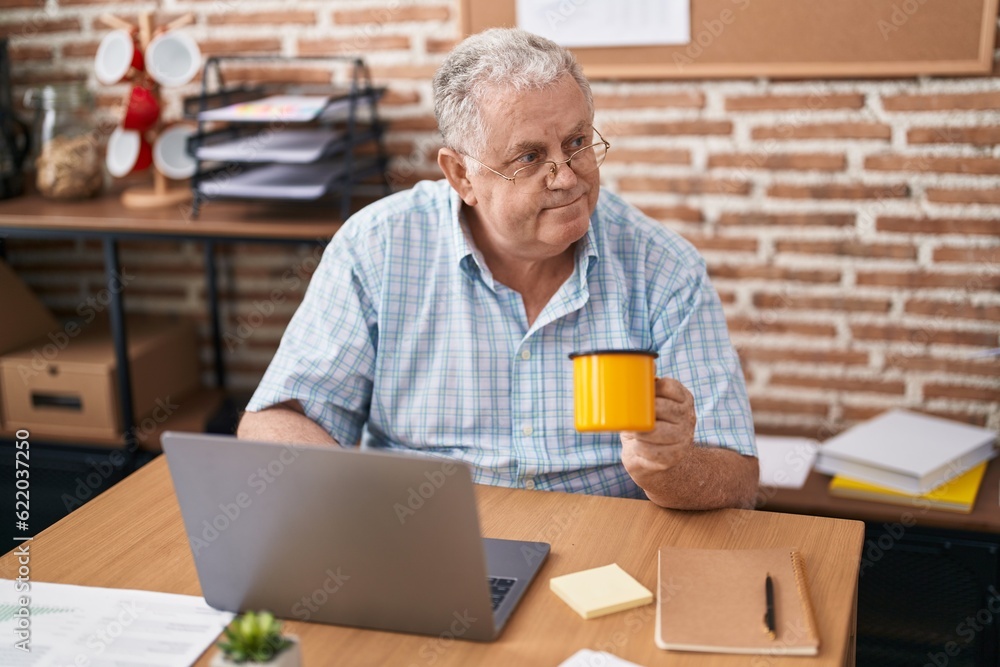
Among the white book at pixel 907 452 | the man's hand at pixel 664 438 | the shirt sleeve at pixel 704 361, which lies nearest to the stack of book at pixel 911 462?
the white book at pixel 907 452

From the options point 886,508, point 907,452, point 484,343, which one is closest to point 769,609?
point 484,343

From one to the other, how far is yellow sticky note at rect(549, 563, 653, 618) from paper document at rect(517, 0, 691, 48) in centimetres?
160

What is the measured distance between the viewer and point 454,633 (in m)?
1.19

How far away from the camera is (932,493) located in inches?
88.1

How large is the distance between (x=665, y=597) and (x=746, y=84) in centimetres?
A: 162

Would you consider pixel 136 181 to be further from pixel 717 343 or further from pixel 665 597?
pixel 665 597

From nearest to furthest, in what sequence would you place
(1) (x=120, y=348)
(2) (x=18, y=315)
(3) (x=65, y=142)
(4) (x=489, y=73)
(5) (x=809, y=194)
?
(4) (x=489, y=73) < (5) (x=809, y=194) < (1) (x=120, y=348) < (3) (x=65, y=142) < (2) (x=18, y=315)

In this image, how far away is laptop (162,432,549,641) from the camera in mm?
1093

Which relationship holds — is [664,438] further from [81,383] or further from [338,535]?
[81,383]

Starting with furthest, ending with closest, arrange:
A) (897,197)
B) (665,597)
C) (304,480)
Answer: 1. (897,197)
2. (665,597)
3. (304,480)

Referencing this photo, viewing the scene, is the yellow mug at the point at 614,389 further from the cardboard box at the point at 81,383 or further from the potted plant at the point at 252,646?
the cardboard box at the point at 81,383

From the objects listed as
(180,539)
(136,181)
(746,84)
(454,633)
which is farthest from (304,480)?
(136,181)

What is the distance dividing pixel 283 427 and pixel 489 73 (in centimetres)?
64

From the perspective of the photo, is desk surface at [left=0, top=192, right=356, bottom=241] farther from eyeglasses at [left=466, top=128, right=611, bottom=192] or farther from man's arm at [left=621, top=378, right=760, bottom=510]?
man's arm at [left=621, top=378, right=760, bottom=510]
